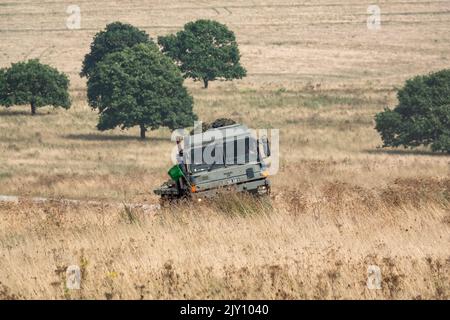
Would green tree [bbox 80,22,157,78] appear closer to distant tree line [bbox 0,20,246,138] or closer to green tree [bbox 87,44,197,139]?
distant tree line [bbox 0,20,246,138]

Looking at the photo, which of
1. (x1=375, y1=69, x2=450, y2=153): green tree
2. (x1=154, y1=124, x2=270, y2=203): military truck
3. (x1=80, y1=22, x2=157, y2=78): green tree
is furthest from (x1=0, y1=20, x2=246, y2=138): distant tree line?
(x1=154, y1=124, x2=270, y2=203): military truck

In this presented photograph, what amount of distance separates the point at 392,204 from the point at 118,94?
197 ft

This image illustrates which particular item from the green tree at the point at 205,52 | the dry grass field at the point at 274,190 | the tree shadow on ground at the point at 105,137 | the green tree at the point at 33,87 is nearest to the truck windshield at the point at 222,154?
the dry grass field at the point at 274,190

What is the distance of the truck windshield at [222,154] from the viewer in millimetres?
21250

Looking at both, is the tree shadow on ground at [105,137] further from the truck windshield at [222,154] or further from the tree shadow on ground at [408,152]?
the truck windshield at [222,154]

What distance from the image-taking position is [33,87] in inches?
3260

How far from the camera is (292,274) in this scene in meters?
12.5

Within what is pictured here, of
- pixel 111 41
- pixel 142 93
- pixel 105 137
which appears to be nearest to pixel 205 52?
pixel 111 41

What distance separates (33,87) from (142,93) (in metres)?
11.3

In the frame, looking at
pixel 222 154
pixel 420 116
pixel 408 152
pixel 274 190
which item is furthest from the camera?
pixel 420 116

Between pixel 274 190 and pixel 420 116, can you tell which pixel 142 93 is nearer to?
pixel 420 116

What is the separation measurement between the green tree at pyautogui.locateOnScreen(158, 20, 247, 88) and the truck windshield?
75.6 meters

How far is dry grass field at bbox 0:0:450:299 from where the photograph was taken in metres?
12.5
